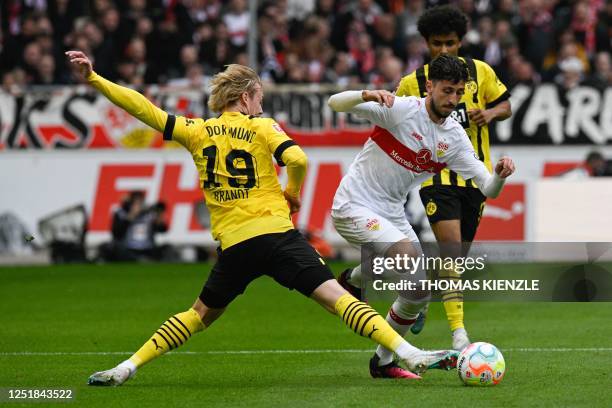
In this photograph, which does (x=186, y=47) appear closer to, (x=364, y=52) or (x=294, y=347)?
(x=364, y=52)

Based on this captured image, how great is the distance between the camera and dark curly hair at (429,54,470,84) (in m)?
8.51

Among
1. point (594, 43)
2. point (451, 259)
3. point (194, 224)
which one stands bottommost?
point (194, 224)

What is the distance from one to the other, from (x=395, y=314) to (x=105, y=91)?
256 centimetres

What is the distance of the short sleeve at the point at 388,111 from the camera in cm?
871

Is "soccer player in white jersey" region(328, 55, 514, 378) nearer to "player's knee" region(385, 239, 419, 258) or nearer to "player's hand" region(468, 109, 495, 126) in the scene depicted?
"player's knee" region(385, 239, 419, 258)

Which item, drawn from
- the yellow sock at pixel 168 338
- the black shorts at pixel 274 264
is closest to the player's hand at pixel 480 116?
the black shorts at pixel 274 264

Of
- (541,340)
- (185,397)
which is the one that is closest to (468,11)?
(541,340)

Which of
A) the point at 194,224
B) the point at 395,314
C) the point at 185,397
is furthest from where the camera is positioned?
the point at 194,224

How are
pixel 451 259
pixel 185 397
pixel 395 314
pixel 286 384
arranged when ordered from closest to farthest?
1. pixel 185 397
2. pixel 286 384
3. pixel 395 314
4. pixel 451 259

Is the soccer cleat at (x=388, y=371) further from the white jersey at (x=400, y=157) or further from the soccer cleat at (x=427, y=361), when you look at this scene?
the white jersey at (x=400, y=157)

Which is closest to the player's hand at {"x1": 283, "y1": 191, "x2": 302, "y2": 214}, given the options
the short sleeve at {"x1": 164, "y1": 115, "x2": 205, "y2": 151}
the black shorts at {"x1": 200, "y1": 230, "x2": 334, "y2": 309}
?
the black shorts at {"x1": 200, "y1": 230, "x2": 334, "y2": 309}

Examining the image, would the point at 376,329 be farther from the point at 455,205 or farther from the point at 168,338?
the point at 455,205

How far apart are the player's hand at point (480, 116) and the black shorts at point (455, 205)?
21.4 inches

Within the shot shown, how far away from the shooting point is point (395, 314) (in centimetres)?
908
